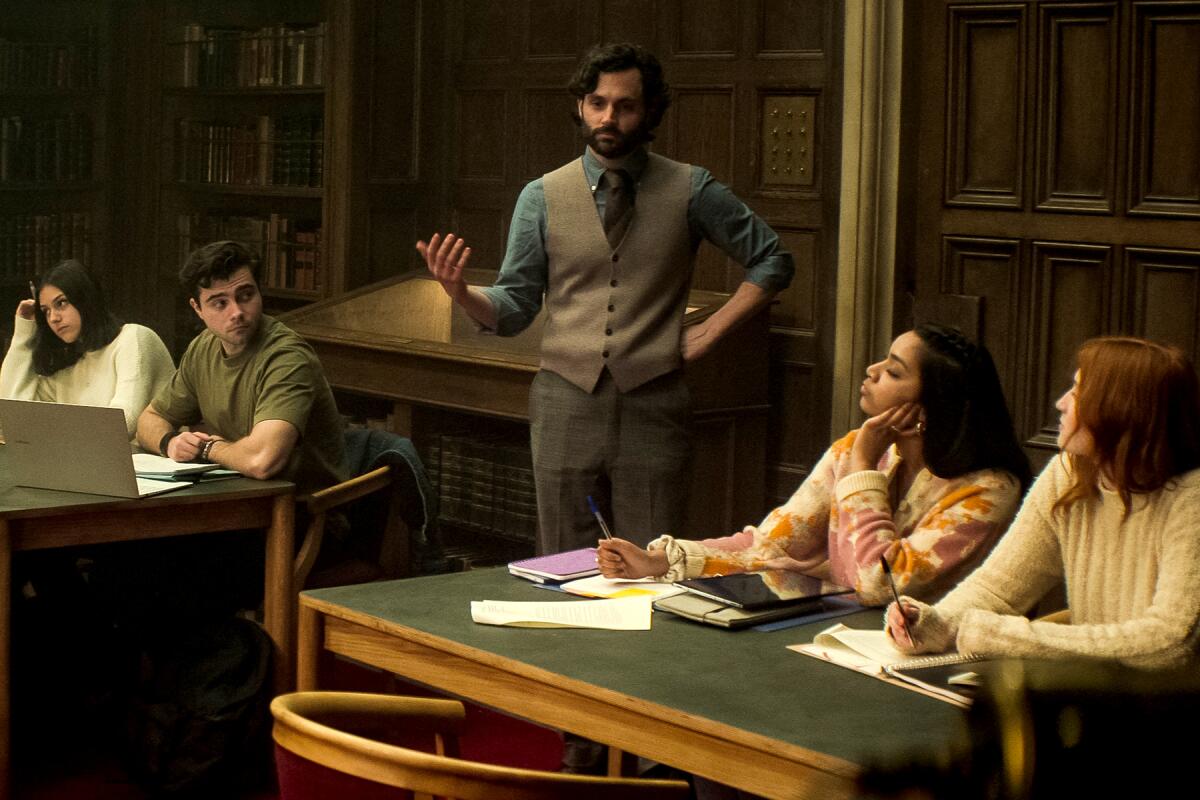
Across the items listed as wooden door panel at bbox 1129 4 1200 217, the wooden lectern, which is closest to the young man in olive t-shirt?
the wooden lectern

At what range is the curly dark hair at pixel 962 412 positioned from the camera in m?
2.57

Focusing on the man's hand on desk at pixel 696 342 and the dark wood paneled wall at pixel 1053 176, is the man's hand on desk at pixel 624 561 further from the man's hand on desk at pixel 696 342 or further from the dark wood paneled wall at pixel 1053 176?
the dark wood paneled wall at pixel 1053 176

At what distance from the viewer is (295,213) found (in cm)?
686

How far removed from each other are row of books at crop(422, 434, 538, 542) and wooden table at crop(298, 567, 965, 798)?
9.42 feet

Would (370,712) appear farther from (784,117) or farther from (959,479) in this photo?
(784,117)

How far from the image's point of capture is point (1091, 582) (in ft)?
7.25

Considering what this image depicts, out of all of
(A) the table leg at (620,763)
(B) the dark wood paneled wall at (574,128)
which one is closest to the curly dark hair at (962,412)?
(A) the table leg at (620,763)

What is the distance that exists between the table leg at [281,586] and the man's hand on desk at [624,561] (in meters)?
1.20

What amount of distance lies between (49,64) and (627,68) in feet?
13.9

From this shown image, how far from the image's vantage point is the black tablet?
2.39 m

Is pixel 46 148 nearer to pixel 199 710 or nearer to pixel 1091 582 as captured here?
pixel 199 710

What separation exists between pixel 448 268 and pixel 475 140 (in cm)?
307

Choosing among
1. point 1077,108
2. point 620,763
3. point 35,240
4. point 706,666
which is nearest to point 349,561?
point 620,763

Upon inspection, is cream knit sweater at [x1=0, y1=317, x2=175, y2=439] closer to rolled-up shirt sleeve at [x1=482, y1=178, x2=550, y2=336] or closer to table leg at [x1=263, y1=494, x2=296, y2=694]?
table leg at [x1=263, y1=494, x2=296, y2=694]
